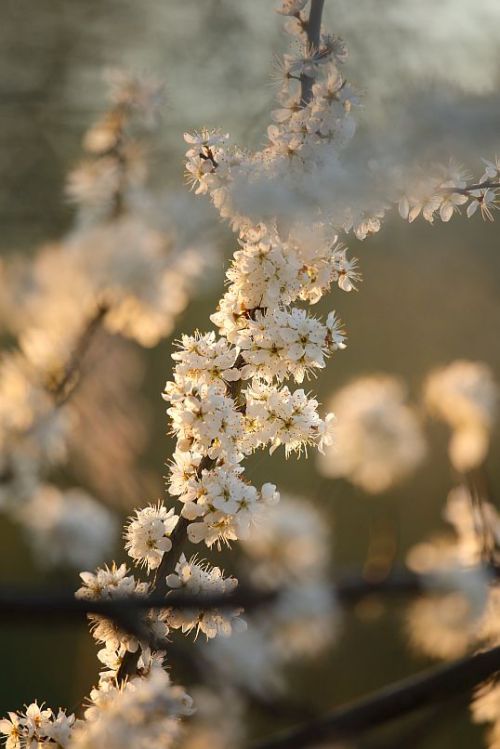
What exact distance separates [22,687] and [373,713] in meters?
4.10

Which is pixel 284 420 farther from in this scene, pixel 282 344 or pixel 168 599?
pixel 168 599

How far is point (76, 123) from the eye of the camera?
6.43 ft

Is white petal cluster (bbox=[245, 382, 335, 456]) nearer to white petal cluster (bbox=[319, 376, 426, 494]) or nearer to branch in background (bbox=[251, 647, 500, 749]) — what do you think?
white petal cluster (bbox=[319, 376, 426, 494])

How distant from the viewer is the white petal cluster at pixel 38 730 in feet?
3.55

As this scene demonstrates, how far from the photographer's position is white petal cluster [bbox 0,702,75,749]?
1083 millimetres

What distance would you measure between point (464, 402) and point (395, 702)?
0.51 meters

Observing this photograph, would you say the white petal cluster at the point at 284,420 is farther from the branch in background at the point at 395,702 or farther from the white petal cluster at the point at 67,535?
the branch in background at the point at 395,702

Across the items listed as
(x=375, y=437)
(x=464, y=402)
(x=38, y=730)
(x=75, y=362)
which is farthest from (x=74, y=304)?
(x=38, y=730)

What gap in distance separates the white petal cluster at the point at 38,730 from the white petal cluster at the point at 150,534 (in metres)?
0.23

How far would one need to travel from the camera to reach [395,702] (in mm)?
463

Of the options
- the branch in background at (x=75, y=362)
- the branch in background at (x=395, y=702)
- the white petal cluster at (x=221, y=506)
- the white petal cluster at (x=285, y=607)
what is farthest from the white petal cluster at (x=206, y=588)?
the branch in background at (x=395, y=702)

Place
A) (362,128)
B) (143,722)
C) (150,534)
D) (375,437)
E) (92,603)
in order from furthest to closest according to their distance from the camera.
A: (362,128), (150,534), (375,437), (143,722), (92,603)

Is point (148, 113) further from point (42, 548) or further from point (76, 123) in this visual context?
point (76, 123)

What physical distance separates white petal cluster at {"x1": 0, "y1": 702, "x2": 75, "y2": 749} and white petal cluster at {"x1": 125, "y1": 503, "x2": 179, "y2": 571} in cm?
23
